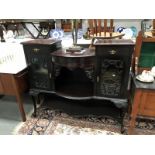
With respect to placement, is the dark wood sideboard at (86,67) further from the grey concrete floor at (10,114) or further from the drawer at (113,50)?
the grey concrete floor at (10,114)

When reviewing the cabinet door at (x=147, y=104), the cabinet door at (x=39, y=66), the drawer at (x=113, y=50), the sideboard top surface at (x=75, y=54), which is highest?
the drawer at (x=113, y=50)

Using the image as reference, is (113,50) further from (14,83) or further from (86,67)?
(14,83)

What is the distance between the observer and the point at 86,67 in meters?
1.53

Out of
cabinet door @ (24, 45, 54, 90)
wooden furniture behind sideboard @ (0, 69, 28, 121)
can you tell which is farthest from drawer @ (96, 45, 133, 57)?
Answer: wooden furniture behind sideboard @ (0, 69, 28, 121)

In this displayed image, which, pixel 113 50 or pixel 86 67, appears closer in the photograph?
pixel 113 50

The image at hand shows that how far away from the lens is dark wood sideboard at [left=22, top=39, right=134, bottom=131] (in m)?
1.39

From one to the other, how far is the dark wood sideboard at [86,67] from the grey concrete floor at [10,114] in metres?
0.44

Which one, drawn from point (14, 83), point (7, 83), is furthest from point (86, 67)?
point (7, 83)

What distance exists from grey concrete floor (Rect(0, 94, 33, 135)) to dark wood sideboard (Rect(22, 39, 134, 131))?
1.43 ft

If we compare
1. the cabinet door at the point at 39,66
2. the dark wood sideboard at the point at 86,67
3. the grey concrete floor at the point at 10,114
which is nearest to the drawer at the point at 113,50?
the dark wood sideboard at the point at 86,67

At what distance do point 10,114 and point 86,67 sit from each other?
1.24m

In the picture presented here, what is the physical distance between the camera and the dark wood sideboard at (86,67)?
1395 millimetres
